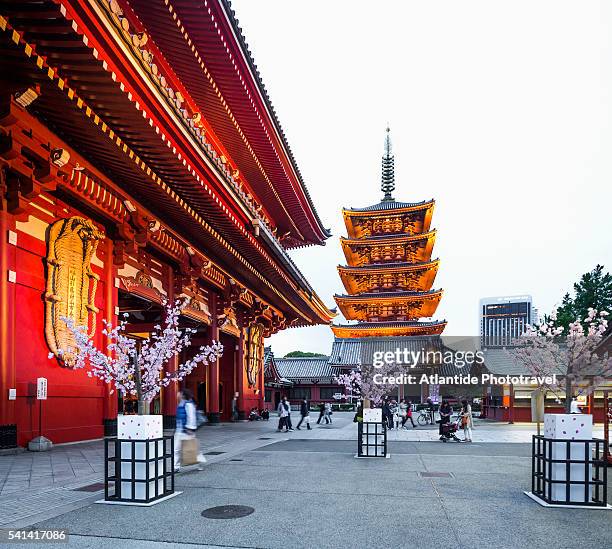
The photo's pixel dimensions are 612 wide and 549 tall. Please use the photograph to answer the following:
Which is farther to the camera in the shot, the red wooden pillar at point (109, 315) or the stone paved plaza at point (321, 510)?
the red wooden pillar at point (109, 315)

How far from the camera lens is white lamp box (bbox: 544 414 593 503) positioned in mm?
8406

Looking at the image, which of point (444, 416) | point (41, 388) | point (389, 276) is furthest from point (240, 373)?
point (389, 276)

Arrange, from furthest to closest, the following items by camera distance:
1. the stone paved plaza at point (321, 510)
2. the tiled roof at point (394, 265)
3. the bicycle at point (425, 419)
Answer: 1. the tiled roof at point (394, 265)
2. the bicycle at point (425, 419)
3. the stone paved plaza at point (321, 510)

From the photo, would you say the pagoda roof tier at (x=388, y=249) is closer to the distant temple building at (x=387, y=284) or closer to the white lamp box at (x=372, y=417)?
the distant temple building at (x=387, y=284)

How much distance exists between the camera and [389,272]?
5841cm

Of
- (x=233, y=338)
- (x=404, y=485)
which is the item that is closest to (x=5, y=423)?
(x=404, y=485)

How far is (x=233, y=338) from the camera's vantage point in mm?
29938

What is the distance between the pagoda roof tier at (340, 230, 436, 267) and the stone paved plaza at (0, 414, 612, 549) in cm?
4607

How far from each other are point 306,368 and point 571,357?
175ft

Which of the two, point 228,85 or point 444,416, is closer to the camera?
point 228,85

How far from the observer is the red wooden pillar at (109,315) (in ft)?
51.6

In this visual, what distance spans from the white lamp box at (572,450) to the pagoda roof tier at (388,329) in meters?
49.5

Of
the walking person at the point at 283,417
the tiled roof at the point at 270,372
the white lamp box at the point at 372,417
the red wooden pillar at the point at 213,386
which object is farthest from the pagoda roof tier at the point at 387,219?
the white lamp box at the point at 372,417

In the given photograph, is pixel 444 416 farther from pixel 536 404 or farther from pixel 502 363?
pixel 502 363
